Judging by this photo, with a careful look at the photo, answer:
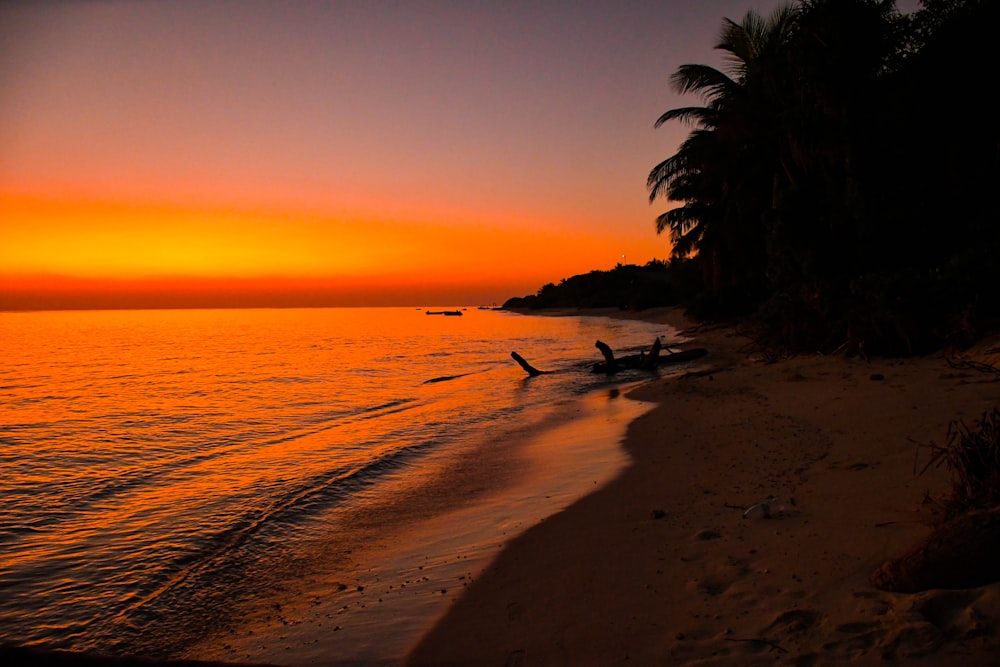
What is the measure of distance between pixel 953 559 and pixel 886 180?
16526 millimetres

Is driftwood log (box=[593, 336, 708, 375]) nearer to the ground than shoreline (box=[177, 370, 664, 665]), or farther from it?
farther from it

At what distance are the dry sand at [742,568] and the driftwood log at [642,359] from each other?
40.6 ft

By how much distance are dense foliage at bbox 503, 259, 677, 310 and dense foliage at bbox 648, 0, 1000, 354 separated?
5725 cm

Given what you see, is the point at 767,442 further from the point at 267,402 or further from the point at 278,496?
the point at 267,402

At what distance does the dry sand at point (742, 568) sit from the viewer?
10.6 ft

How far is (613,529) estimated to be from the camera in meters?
5.84

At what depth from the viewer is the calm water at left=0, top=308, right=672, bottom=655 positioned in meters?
5.42

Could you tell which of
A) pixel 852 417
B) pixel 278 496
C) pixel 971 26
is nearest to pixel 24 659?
pixel 278 496

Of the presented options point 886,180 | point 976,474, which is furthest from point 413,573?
point 886,180

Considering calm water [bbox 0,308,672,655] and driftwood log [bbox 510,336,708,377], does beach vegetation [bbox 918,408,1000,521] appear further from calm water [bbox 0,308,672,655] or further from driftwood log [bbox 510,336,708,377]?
driftwood log [bbox 510,336,708,377]

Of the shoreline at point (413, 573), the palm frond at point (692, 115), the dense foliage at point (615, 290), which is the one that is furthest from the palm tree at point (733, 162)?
the dense foliage at point (615, 290)

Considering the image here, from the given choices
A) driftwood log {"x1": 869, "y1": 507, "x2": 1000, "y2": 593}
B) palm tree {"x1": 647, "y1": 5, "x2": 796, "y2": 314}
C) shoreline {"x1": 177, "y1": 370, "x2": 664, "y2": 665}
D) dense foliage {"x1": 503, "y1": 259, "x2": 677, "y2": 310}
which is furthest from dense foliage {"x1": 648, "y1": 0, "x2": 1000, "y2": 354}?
dense foliage {"x1": 503, "y1": 259, "x2": 677, "y2": 310}

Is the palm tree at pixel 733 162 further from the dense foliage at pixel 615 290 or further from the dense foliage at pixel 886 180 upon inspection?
the dense foliage at pixel 615 290

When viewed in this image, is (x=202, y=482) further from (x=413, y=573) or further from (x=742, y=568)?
(x=742, y=568)
